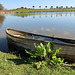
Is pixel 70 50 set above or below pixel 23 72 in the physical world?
above

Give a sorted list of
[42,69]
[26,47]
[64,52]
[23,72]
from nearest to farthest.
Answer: [23,72], [42,69], [64,52], [26,47]

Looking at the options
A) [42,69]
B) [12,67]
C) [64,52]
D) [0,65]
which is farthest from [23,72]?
[64,52]

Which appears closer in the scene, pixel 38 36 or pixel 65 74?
pixel 65 74

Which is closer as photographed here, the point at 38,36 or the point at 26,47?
the point at 26,47

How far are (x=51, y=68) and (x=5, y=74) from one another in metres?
2.69

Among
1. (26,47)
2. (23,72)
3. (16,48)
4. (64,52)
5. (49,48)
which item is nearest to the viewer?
(23,72)

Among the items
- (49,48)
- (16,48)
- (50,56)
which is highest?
(49,48)

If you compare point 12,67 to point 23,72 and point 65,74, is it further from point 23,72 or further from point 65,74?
point 65,74

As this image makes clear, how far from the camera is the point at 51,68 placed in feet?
18.2

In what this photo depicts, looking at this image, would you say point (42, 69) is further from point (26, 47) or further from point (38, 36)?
point (38, 36)

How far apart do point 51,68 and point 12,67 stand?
239 centimetres

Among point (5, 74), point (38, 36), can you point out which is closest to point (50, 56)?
point (5, 74)

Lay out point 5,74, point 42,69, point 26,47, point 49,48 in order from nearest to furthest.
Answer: point 5,74 < point 42,69 < point 49,48 < point 26,47

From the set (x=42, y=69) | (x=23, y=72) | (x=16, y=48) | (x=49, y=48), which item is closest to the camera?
(x=23, y=72)
